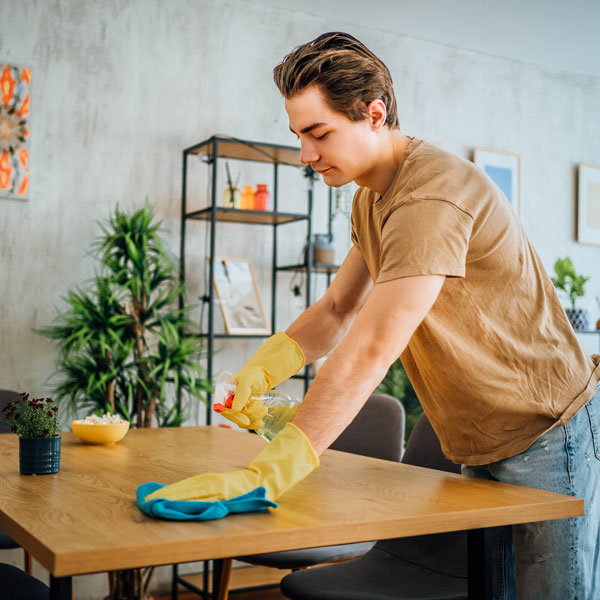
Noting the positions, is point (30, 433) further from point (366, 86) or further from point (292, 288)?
point (292, 288)

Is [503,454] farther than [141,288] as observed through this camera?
No

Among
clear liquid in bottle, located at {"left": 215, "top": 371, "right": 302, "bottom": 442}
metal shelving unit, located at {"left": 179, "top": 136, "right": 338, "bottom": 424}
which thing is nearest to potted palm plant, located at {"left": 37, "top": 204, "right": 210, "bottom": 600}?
metal shelving unit, located at {"left": 179, "top": 136, "right": 338, "bottom": 424}

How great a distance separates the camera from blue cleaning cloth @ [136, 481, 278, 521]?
Result: 3.40ft

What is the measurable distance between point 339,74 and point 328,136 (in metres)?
0.11

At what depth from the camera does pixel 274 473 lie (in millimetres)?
1130

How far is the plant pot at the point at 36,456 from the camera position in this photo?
146 cm

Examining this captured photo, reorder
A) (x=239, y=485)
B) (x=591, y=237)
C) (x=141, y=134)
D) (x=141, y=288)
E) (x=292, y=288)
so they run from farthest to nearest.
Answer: (x=591, y=237)
(x=292, y=288)
(x=141, y=134)
(x=141, y=288)
(x=239, y=485)

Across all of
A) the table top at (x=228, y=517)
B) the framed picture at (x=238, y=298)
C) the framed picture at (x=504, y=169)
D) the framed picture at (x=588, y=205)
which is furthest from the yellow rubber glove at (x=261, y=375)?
the framed picture at (x=588, y=205)

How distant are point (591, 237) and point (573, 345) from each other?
3977mm

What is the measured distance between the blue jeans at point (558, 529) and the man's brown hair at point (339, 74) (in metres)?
0.69

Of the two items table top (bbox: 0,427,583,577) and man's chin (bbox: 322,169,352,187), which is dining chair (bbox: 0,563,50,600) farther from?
man's chin (bbox: 322,169,352,187)

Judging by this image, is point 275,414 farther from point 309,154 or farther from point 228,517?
point 309,154

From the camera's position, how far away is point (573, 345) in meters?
1.41

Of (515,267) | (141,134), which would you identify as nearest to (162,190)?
(141,134)
